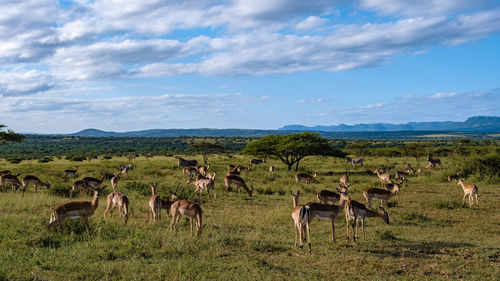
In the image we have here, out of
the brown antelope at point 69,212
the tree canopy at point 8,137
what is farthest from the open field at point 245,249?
the tree canopy at point 8,137

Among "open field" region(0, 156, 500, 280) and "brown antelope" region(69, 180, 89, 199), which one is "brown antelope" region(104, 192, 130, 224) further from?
"brown antelope" region(69, 180, 89, 199)

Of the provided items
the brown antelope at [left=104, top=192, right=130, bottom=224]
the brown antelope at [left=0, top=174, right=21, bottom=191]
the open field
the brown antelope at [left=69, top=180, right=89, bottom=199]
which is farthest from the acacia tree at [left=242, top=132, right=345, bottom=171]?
the brown antelope at [left=104, top=192, right=130, bottom=224]

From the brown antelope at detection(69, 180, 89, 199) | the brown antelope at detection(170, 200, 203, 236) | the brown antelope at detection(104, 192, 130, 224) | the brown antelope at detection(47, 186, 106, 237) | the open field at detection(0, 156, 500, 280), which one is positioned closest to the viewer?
the open field at detection(0, 156, 500, 280)

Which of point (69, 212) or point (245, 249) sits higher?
point (69, 212)

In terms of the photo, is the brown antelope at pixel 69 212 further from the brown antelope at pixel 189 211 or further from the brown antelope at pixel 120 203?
the brown antelope at pixel 189 211

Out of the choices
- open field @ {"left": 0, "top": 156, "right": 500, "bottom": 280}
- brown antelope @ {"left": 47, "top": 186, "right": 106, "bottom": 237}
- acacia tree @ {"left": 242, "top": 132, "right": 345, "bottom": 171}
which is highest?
acacia tree @ {"left": 242, "top": 132, "right": 345, "bottom": 171}

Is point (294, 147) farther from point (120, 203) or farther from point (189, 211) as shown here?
point (189, 211)

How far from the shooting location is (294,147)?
2956cm

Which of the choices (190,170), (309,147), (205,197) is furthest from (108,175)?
(309,147)

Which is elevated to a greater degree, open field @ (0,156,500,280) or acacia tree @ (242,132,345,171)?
acacia tree @ (242,132,345,171)

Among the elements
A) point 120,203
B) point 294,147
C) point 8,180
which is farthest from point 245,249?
point 294,147

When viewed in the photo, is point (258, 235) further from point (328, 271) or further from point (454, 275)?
point (454, 275)

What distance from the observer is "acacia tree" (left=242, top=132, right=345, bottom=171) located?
29.8 meters

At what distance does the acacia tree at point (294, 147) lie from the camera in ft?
97.7
